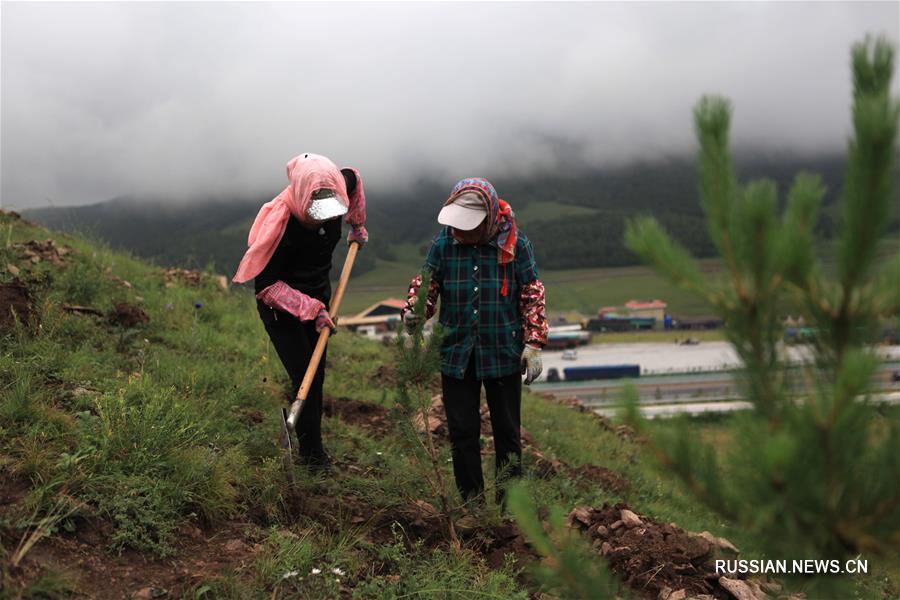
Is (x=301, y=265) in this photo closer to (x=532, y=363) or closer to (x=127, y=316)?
(x=532, y=363)

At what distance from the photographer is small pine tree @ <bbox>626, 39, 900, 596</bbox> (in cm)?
118

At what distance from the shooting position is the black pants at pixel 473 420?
13.1 feet

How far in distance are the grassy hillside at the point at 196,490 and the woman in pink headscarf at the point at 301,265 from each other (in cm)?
56

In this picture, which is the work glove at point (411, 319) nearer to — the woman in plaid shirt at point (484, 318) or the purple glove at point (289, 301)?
the woman in plaid shirt at point (484, 318)

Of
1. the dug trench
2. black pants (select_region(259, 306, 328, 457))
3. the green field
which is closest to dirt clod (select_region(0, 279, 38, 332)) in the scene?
black pants (select_region(259, 306, 328, 457))

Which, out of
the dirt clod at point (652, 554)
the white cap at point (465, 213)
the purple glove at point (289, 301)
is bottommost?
the dirt clod at point (652, 554)

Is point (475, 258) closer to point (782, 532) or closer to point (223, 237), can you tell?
point (782, 532)

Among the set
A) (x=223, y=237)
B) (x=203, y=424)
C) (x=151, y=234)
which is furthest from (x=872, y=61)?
(x=151, y=234)

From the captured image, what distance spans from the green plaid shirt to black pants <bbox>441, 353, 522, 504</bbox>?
11 centimetres

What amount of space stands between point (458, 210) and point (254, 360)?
148 inches

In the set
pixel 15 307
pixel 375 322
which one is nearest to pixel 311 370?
pixel 15 307

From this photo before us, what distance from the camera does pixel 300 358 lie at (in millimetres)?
4180

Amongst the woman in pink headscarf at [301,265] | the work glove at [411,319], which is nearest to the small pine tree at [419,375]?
the work glove at [411,319]

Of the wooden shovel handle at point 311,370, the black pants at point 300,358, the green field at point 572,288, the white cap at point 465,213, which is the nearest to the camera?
the white cap at point 465,213
